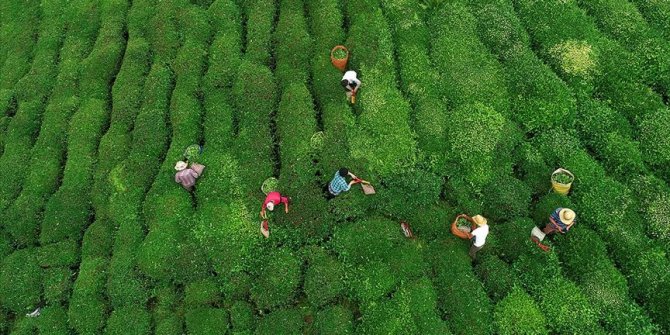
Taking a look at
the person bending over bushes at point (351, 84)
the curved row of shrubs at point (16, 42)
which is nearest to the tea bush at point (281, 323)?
the person bending over bushes at point (351, 84)

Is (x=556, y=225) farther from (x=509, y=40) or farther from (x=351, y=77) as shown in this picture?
(x=351, y=77)

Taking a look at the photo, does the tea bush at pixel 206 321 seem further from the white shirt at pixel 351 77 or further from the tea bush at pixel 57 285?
the white shirt at pixel 351 77

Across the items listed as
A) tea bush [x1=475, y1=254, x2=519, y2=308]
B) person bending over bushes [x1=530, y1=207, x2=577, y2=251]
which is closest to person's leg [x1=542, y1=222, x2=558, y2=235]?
person bending over bushes [x1=530, y1=207, x2=577, y2=251]

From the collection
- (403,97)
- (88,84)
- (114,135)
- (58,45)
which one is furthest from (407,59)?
(58,45)

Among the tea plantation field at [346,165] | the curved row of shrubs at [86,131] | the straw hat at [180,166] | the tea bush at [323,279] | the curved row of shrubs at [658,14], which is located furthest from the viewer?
the curved row of shrubs at [658,14]

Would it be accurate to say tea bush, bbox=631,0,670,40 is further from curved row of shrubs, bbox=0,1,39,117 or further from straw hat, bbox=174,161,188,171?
curved row of shrubs, bbox=0,1,39,117
